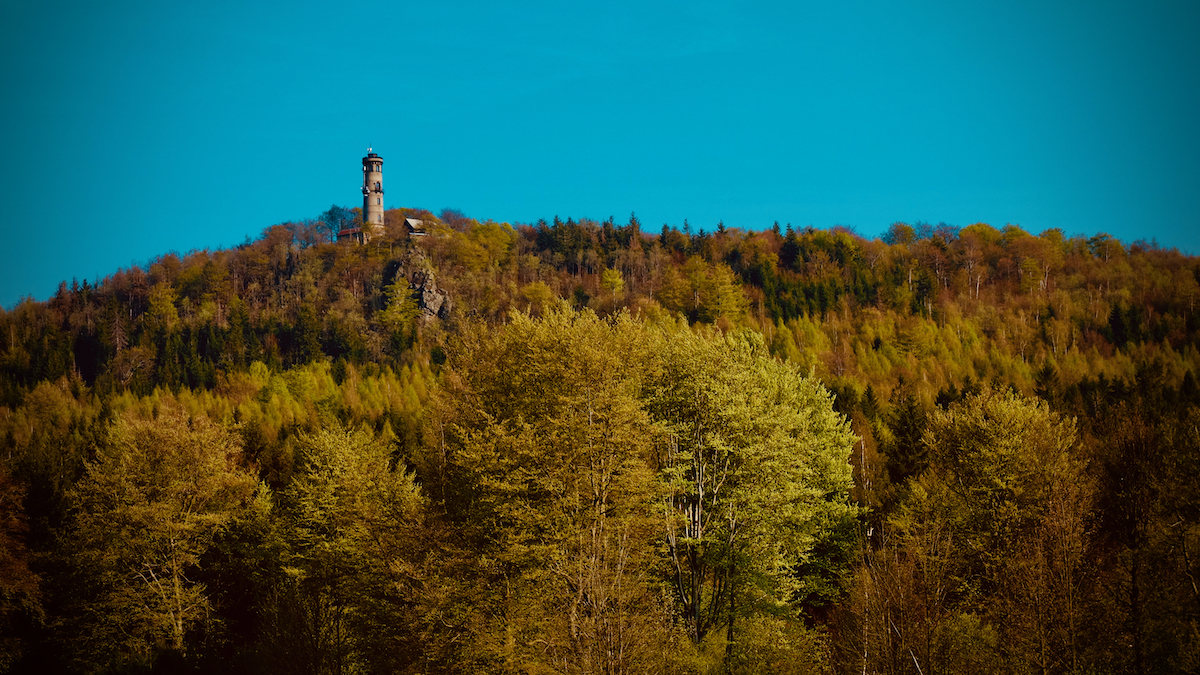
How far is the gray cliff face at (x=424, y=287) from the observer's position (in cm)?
13200

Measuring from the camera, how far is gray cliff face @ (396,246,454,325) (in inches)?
5197

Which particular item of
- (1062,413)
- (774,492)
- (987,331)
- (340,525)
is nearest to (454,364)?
(340,525)

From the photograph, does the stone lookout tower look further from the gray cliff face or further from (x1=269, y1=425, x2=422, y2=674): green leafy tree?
(x1=269, y1=425, x2=422, y2=674): green leafy tree

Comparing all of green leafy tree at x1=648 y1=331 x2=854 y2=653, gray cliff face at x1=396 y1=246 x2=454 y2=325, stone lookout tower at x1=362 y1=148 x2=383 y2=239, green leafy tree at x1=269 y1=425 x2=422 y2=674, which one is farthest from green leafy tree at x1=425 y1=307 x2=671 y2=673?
stone lookout tower at x1=362 y1=148 x2=383 y2=239

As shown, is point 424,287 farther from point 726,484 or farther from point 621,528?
point 621,528

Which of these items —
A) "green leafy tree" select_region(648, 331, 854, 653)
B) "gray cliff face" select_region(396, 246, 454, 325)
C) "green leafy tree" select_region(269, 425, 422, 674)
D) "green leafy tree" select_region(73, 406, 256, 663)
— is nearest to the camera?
"green leafy tree" select_region(269, 425, 422, 674)

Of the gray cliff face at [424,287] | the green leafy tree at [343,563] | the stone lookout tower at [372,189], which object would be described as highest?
the stone lookout tower at [372,189]

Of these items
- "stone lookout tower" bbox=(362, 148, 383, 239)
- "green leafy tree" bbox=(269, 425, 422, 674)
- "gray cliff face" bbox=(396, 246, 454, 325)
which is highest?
"stone lookout tower" bbox=(362, 148, 383, 239)

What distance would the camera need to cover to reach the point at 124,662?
→ 1358 inches

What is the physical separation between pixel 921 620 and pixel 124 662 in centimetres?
3122

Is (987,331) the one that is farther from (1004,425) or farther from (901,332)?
(1004,425)

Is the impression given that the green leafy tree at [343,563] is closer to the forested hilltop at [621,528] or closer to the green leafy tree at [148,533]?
the forested hilltop at [621,528]

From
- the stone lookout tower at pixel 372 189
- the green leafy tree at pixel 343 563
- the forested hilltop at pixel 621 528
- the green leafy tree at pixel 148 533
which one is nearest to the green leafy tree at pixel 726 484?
the forested hilltop at pixel 621 528

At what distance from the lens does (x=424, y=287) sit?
134625 mm
